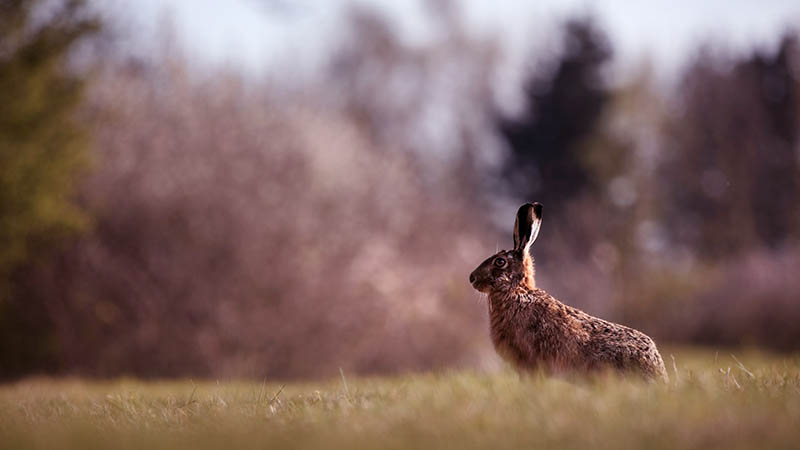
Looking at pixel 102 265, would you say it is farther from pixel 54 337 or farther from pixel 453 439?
pixel 453 439

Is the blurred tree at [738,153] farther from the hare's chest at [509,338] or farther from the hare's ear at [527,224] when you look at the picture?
the hare's chest at [509,338]

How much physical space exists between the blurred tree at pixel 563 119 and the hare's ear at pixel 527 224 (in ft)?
84.8

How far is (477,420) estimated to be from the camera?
4.03 m

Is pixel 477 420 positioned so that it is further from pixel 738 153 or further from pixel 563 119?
pixel 563 119

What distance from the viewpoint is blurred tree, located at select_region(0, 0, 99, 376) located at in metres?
13.0

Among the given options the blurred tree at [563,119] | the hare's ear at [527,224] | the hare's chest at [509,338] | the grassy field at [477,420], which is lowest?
the grassy field at [477,420]

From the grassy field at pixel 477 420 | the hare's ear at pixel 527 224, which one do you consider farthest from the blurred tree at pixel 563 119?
the grassy field at pixel 477 420

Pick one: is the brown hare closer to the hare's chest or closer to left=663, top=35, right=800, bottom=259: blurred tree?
the hare's chest

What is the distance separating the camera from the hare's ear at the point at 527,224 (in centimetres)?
596

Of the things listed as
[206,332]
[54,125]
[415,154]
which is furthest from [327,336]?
[415,154]

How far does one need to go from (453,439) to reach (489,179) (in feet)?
97.4

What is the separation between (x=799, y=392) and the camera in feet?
15.9

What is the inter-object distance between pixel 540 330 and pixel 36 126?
1085 cm

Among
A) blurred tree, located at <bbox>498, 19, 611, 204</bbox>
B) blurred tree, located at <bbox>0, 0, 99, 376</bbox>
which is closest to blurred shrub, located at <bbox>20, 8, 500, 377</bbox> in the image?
blurred tree, located at <bbox>0, 0, 99, 376</bbox>
